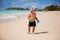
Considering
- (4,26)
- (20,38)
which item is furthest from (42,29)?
(4,26)

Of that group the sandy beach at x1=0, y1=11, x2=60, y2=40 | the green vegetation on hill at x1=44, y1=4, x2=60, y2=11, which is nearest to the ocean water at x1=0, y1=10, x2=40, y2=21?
the sandy beach at x1=0, y1=11, x2=60, y2=40

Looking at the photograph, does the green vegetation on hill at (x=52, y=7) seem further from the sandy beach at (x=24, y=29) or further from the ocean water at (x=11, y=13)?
the ocean water at (x=11, y=13)

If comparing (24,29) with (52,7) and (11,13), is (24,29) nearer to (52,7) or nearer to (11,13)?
(11,13)

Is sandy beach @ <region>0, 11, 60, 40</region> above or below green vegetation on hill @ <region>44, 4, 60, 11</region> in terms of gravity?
below

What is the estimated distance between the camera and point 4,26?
1.71 meters

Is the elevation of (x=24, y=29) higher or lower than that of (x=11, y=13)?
lower

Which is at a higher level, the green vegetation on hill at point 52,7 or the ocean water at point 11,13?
the green vegetation on hill at point 52,7

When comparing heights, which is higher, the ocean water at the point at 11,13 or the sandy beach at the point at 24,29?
the ocean water at the point at 11,13

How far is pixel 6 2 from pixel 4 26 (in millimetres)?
205

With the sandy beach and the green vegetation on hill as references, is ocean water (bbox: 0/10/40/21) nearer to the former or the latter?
the sandy beach

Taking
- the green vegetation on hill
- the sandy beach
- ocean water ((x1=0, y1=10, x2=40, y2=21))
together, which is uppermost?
the green vegetation on hill

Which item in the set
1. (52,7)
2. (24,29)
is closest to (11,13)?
(24,29)

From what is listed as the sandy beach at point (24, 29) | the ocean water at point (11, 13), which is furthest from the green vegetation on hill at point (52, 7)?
the ocean water at point (11, 13)

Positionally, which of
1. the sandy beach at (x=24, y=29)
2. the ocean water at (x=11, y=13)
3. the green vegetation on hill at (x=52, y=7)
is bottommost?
the sandy beach at (x=24, y=29)
